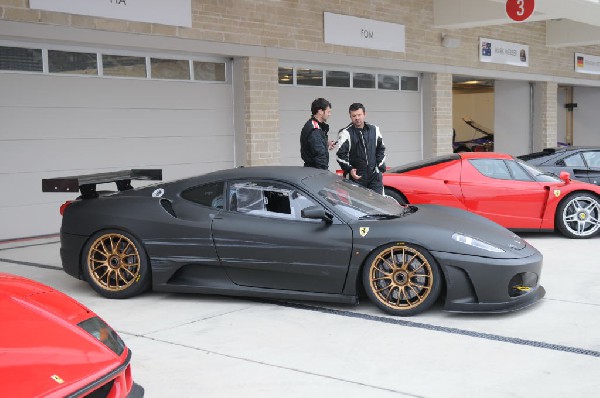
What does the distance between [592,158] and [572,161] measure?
0.93 feet

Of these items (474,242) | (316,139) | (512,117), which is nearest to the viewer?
(474,242)

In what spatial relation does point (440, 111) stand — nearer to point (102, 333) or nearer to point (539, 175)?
point (539, 175)

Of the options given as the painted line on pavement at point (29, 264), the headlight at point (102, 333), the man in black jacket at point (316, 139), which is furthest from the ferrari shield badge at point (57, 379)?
the man in black jacket at point (316, 139)

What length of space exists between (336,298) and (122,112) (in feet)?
20.6

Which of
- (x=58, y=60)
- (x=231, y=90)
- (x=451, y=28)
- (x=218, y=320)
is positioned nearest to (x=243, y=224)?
(x=218, y=320)

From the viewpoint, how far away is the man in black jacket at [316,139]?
27.2 feet

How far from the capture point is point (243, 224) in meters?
5.96

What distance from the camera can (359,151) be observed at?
8.05 metres

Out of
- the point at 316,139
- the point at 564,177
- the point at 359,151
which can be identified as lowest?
the point at 564,177

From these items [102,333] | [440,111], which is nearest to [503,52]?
[440,111]

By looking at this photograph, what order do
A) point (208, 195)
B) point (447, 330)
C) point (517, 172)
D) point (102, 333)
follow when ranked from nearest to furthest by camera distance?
point (102, 333)
point (447, 330)
point (208, 195)
point (517, 172)

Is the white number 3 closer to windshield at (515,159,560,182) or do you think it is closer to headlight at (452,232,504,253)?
windshield at (515,159,560,182)

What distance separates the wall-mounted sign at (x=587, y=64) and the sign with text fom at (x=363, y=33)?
10096mm

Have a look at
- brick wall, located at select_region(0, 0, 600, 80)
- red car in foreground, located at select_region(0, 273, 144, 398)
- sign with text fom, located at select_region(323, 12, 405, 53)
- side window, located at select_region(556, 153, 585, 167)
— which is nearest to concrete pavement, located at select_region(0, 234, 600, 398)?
red car in foreground, located at select_region(0, 273, 144, 398)
